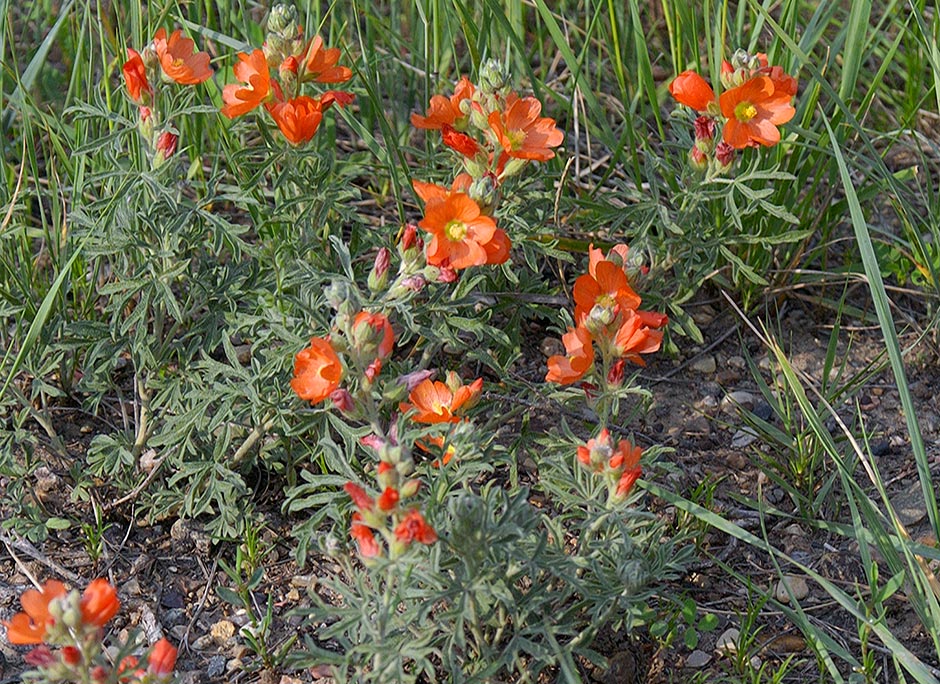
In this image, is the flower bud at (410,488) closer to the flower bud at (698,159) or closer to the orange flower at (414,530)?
the orange flower at (414,530)

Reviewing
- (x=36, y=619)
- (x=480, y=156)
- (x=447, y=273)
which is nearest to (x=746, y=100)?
(x=480, y=156)

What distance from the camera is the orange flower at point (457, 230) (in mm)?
2305

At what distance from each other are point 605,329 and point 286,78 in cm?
90

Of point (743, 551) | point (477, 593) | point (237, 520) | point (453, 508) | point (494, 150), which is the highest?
Result: point (494, 150)

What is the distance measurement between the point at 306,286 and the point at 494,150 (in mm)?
550

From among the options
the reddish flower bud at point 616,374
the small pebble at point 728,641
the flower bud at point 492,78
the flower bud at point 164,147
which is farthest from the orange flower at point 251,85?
the small pebble at point 728,641

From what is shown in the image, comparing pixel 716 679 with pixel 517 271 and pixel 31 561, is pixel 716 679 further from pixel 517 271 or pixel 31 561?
pixel 31 561

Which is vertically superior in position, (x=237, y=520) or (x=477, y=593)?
(x=477, y=593)

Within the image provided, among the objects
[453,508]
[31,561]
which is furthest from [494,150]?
[31,561]

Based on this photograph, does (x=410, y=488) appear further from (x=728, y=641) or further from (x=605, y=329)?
(x=728, y=641)

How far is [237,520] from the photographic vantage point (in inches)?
105

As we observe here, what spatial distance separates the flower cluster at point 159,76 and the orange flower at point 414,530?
1112mm

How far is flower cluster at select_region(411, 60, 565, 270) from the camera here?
2.32 m

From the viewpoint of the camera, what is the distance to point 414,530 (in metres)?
1.86
